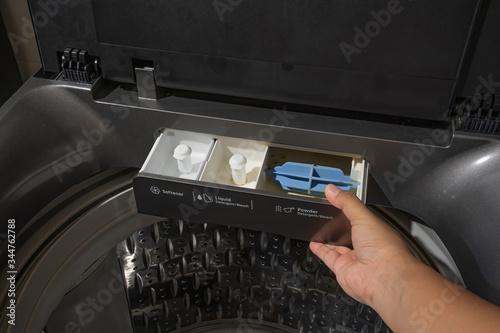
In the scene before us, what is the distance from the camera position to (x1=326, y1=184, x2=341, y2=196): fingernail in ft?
2.19

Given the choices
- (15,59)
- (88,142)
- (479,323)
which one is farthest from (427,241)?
(15,59)

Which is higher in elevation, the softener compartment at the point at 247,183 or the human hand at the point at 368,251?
the softener compartment at the point at 247,183

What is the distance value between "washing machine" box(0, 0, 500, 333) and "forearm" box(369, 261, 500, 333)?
0.08 m

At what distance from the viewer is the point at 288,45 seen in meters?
0.68

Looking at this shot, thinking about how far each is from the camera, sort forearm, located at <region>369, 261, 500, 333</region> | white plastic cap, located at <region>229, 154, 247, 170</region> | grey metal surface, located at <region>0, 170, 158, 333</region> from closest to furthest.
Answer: forearm, located at <region>369, 261, 500, 333</region>, white plastic cap, located at <region>229, 154, 247, 170</region>, grey metal surface, located at <region>0, 170, 158, 333</region>

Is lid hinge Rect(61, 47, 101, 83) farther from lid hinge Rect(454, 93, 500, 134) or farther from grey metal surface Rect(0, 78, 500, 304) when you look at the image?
lid hinge Rect(454, 93, 500, 134)

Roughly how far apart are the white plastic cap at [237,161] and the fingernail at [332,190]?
0.40 ft

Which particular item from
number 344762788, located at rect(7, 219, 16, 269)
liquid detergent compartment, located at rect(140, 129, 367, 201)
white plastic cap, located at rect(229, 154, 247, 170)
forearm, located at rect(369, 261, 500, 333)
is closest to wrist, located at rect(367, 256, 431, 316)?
forearm, located at rect(369, 261, 500, 333)

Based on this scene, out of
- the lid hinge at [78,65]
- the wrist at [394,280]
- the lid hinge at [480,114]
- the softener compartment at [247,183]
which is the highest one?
the lid hinge at [78,65]

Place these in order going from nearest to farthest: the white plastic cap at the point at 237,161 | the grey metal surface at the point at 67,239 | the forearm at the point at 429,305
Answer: the forearm at the point at 429,305
the white plastic cap at the point at 237,161
the grey metal surface at the point at 67,239

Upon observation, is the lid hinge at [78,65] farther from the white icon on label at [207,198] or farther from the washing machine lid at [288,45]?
the white icon on label at [207,198]

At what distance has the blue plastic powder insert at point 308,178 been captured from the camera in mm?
717

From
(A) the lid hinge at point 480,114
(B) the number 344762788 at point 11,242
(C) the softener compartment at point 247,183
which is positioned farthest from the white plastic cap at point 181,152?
(A) the lid hinge at point 480,114

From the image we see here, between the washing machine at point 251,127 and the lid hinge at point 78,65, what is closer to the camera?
the washing machine at point 251,127
